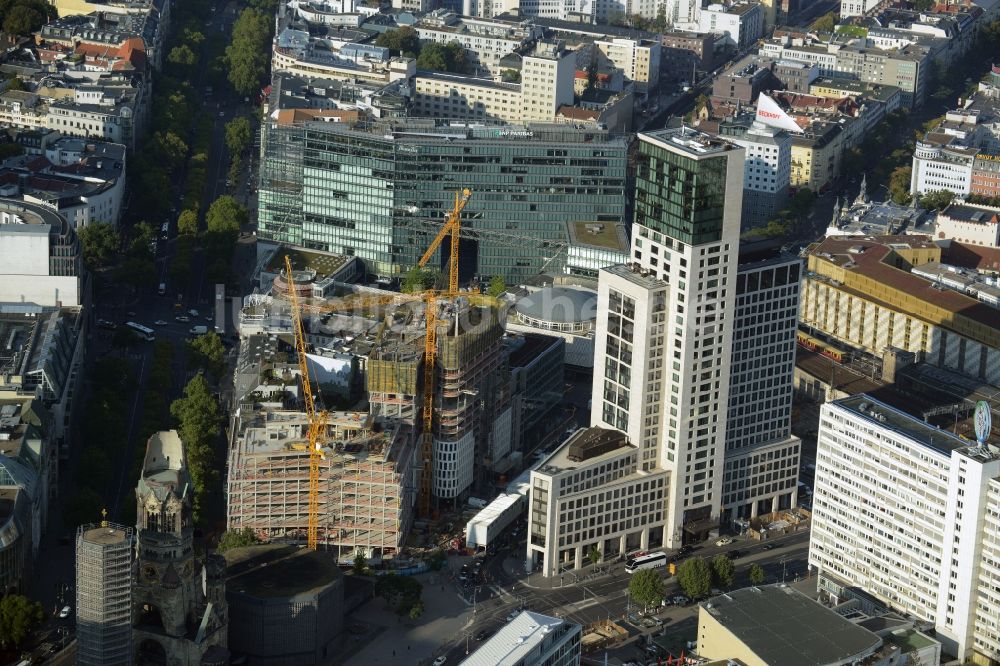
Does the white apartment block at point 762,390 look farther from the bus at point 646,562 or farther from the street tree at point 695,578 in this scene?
the street tree at point 695,578

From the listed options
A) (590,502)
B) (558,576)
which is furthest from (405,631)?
(590,502)

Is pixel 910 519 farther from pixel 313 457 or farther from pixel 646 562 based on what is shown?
pixel 313 457

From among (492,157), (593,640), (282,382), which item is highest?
(492,157)

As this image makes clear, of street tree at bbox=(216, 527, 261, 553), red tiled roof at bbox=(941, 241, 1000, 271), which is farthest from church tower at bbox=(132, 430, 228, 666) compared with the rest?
red tiled roof at bbox=(941, 241, 1000, 271)

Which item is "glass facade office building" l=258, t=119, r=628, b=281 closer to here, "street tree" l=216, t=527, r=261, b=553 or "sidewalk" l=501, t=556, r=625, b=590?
"sidewalk" l=501, t=556, r=625, b=590

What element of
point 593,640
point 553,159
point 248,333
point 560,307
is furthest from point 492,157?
point 593,640

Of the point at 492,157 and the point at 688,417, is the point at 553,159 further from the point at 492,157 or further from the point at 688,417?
the point at 688,417

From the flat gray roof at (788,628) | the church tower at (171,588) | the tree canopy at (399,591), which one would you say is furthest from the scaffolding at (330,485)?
the flat gray roof at (788,628)
